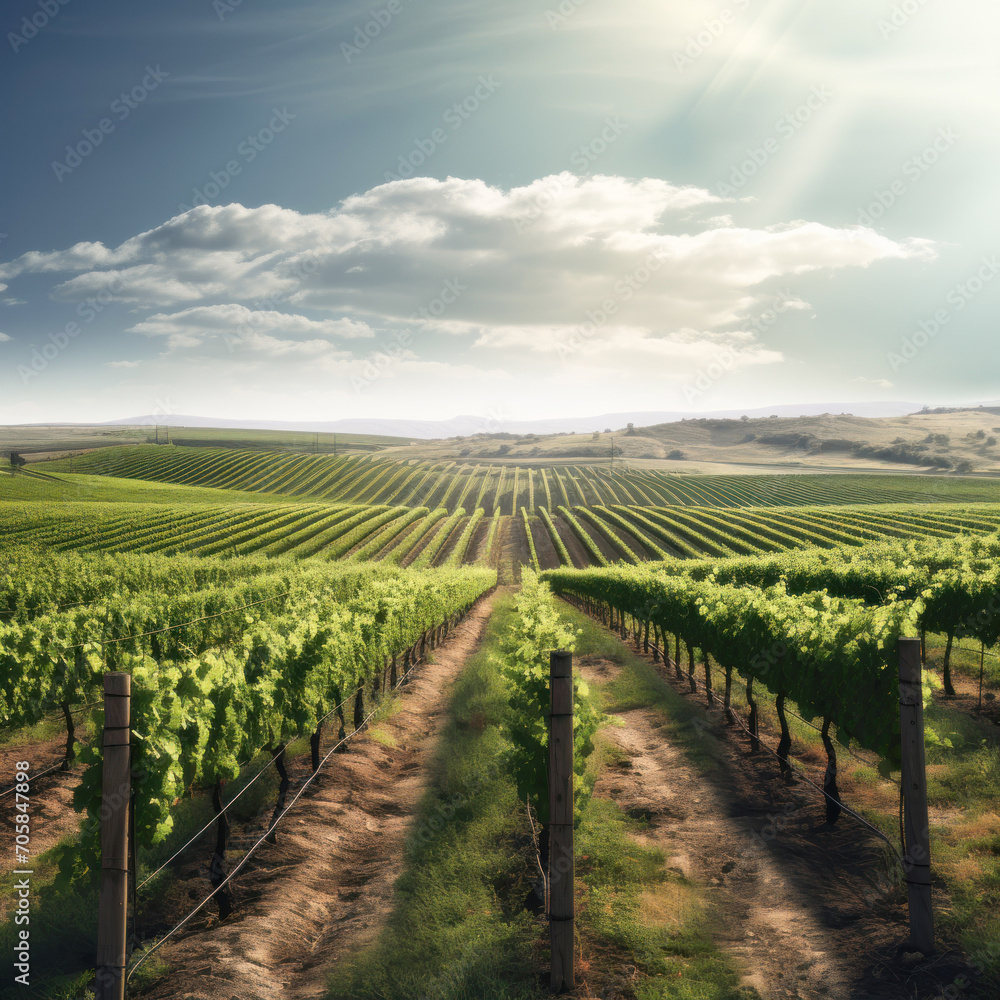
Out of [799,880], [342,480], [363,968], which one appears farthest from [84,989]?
[342,480]

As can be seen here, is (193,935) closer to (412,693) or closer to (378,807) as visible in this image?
(378,807)

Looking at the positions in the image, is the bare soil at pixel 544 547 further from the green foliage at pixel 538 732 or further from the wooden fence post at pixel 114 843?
the wooden fence post at pixel 114 843

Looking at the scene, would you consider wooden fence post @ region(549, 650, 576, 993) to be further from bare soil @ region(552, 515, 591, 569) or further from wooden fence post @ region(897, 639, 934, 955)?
bare soil @ region(552, 515, 591, 569)

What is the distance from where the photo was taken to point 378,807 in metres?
10.3

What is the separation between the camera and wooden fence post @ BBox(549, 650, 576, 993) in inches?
212

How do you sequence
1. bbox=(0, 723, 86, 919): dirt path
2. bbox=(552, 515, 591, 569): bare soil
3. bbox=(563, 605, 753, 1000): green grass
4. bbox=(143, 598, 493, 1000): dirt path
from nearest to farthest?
bbox=(563, 605, 753, 1000): green grass < bbox=(143, 598, 493, 1000): dirt path < bbox=(0, 723, 86, 919): dirt path < bbox=(552, 515, 591, 569): bare soil

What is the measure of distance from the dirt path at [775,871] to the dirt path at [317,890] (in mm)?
3914

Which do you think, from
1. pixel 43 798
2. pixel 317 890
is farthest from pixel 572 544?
pixel 317 890

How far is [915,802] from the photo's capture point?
5.68m

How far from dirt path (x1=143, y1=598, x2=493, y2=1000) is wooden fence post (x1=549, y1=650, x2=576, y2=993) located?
237 centimetres

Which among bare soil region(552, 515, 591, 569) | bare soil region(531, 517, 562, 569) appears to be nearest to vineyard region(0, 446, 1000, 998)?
bare soil region(552, 515, 591, 569)

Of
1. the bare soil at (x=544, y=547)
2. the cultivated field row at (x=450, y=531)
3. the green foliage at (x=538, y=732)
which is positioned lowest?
the bare soil at (x=544, y=547)

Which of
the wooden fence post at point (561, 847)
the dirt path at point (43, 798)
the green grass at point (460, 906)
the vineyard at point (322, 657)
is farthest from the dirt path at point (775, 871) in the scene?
the dirt path at point (43, 798)

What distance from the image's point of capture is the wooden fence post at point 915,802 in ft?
18.2
